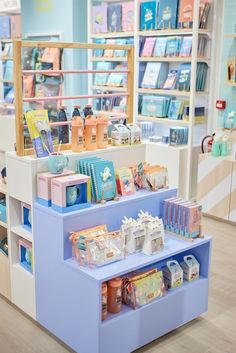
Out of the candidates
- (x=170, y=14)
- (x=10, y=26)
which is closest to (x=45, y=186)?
(x=170, y=14)

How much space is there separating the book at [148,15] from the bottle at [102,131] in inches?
109

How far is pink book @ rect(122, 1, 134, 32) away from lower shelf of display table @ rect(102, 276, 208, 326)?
3.73 metres

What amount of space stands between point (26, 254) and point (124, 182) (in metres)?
0.82

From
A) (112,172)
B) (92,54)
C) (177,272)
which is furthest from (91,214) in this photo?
(92,54)

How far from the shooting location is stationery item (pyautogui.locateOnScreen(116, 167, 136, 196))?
301 cm

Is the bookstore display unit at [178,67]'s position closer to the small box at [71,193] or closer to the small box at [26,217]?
the small box at [26,217]

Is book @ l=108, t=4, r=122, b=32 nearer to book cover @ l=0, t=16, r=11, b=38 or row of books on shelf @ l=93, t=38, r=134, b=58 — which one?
row of books on shelf @ l=93, t=38, r=134, b=58

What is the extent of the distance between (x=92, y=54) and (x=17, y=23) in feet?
5.49

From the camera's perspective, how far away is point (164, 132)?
5.89 metres

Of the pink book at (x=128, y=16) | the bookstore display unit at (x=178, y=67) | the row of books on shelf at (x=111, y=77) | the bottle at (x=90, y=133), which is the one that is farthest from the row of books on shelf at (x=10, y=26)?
the bottle at (x=90, y=133)

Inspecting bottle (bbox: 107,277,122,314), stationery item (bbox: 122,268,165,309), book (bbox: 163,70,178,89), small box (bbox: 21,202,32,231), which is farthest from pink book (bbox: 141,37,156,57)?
bottle (bbox: 107,277,122,314)

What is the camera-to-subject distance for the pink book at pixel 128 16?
5754 millimetres

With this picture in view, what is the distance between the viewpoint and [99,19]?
6156 millimetres

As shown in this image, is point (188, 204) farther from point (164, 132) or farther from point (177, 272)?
point (164, 132)
